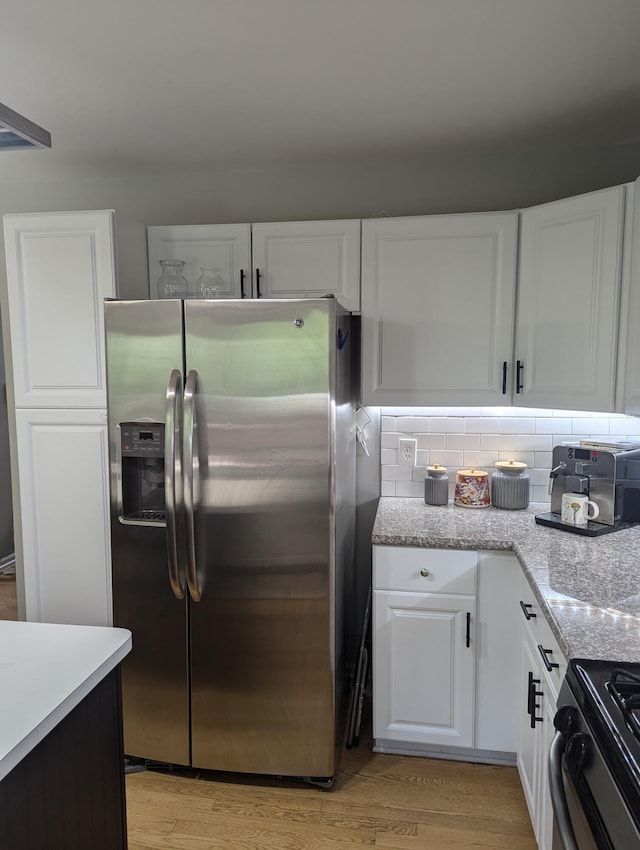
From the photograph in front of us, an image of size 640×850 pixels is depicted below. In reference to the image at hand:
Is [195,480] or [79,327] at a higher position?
[79,327]

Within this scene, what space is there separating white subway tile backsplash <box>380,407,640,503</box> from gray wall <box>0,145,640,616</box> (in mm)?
113

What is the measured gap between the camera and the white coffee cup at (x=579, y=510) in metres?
2.23

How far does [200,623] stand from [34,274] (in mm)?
1574

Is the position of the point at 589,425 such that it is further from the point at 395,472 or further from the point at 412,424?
the point at 395,472

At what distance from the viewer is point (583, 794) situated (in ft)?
3.23

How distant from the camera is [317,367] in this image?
6.56 ft

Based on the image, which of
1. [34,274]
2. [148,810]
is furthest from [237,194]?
[148,810]

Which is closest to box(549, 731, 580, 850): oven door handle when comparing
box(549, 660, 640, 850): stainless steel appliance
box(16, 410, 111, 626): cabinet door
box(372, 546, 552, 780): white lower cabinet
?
box(549, 660, 640, 850): stainless steel appliance

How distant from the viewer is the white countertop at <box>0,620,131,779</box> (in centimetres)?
95

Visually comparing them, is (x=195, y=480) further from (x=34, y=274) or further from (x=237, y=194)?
(x=237, y=194)

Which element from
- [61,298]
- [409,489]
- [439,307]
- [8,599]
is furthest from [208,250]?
[8,599]

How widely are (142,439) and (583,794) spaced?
1666mm

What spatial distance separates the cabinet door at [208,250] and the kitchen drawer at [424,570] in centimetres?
128

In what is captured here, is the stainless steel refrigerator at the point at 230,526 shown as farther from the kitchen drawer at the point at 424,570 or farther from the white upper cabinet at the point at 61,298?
the white upper cabinet at the point at 61,298
